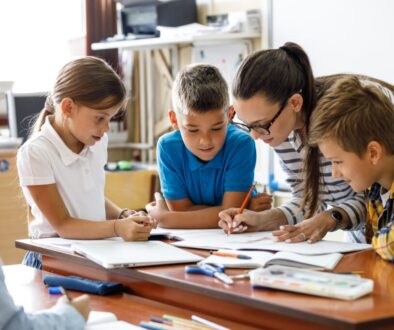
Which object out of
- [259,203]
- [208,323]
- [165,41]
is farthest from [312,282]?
[165,41]

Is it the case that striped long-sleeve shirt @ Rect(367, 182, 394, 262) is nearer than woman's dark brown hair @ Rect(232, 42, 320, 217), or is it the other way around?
striped long-sleeve shirt @ Rect(367, 182, 394, 262)

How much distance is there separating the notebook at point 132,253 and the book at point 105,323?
0.68ft

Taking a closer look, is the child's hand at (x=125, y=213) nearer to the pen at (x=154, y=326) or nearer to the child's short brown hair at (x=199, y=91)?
the child's short brown hair at (x=199, y=91)

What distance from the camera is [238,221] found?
81.7 inches

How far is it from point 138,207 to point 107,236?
2001mm

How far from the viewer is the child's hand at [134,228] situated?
199 cm

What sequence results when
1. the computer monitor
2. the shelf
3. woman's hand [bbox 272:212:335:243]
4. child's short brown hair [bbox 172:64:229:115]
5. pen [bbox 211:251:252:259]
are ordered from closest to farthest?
pen [bbox 211:251:252:259], woman's hand [bbox 272:212:335:243], child's short brown hair [bbox 172:64:229:115], the shelf, the computer monitor

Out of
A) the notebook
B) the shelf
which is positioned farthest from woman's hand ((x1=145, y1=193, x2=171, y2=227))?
the shelf

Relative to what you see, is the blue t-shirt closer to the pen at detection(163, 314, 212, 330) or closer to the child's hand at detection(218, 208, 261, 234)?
the child's hand at detection(218, 208, 261, 234)

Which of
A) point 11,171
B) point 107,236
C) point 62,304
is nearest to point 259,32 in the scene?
point 11,171

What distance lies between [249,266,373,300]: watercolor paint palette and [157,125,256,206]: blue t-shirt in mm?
784

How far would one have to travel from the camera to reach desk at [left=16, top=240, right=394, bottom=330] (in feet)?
4.27

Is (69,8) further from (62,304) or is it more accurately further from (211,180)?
(62,304)

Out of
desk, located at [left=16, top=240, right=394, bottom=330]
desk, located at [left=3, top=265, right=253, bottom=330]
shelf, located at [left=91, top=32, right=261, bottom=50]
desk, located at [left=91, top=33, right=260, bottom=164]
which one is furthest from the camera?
desk, located at [left=91, top=33, right=260, bottom=164]
